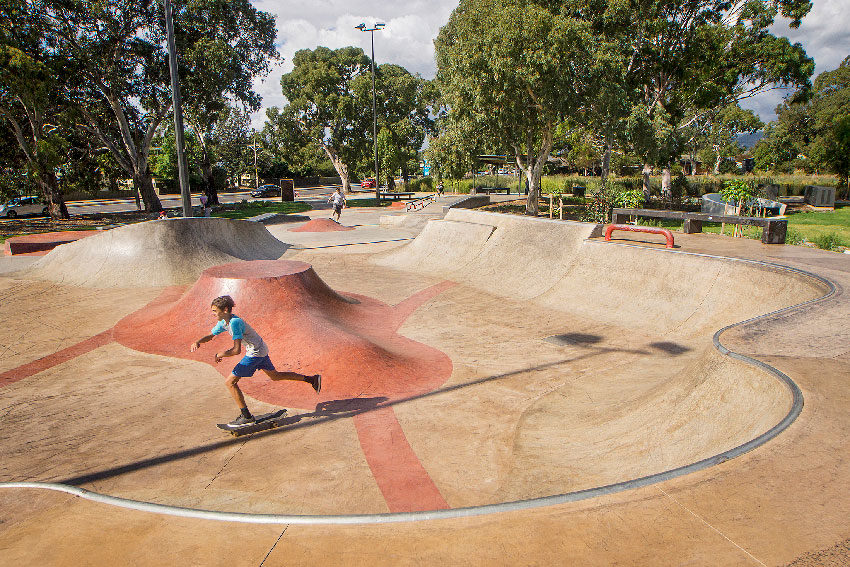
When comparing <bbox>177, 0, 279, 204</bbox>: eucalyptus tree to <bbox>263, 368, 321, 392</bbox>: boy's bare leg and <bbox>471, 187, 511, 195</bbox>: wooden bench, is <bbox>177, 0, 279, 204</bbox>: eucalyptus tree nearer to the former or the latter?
<bbox>471, 187, 511, 195</bbox>: wooden bench

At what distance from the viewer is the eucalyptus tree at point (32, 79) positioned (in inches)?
887

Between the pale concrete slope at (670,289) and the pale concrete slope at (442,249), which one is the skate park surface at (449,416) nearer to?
the pale concrete slope at (670,289)

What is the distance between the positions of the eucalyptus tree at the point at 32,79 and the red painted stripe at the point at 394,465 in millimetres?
25816

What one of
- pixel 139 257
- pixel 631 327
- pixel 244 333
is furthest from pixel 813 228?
pixel 139 257

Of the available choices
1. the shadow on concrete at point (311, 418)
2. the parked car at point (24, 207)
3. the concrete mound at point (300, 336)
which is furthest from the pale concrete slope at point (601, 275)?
the parked car at point (24, 207)

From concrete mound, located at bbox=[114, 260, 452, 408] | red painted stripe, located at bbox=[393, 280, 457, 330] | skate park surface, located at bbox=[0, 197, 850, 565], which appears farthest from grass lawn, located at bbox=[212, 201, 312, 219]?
concrete mound, located at bbox=[114, 260, 452, 408]

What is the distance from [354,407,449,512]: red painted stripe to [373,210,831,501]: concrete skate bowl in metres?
0.76

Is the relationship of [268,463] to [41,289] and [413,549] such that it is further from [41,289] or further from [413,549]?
[41,289]

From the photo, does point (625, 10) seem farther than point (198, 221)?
Yes

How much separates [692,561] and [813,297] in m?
8.36

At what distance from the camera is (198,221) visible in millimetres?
16062

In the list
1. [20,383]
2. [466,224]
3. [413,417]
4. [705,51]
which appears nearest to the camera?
[413,417]

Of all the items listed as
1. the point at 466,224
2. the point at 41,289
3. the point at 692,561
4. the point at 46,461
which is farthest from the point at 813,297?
the point at 41,289

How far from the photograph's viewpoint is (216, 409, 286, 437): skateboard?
19.2 ft
